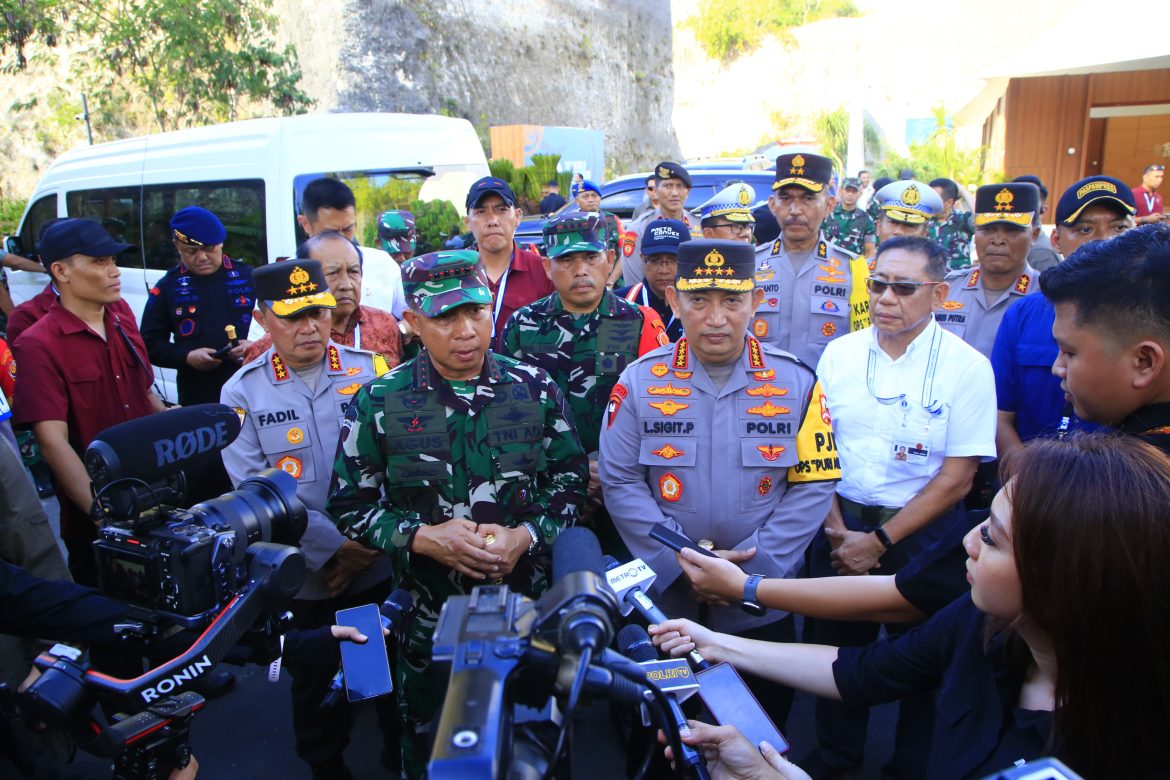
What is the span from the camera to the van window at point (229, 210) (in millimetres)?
6059

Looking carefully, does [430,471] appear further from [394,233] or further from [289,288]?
[394,233]

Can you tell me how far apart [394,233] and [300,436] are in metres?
3.61

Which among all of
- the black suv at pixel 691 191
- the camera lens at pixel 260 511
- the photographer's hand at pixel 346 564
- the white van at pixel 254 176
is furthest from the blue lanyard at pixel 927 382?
the black suv at pixel 691 191

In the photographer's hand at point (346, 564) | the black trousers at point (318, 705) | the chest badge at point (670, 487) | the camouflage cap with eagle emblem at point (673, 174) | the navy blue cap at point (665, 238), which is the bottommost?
the black trousers at point (318, 705)

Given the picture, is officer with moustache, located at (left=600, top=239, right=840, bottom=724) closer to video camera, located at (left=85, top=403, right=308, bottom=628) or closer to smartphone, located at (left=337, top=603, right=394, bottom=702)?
smartphone, located at (left=337, top=603, right=394, bottom=702)

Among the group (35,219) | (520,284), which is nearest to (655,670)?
(520,284)

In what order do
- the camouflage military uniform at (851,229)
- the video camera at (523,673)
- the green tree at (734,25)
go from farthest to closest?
the green tree at (734,25) < the camouflage military uniform at (851,229) < the video camera at (523,673)

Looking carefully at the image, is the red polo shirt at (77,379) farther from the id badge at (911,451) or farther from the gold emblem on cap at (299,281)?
the id badge at (911,451)

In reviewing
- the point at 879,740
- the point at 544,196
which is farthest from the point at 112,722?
the point at 544,196

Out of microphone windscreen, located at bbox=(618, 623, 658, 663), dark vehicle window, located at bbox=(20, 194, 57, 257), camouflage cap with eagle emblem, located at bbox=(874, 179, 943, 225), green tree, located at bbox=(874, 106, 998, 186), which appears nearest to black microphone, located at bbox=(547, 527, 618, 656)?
microphone windscreen, located at bbox=(618, 623, 658, 663)

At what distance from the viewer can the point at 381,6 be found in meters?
19.1

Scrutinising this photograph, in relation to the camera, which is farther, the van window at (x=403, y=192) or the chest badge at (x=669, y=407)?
the van window at (x=403, y=192)

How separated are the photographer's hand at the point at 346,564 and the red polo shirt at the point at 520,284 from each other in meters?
1.76

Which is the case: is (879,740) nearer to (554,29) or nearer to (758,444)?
(758,444)
